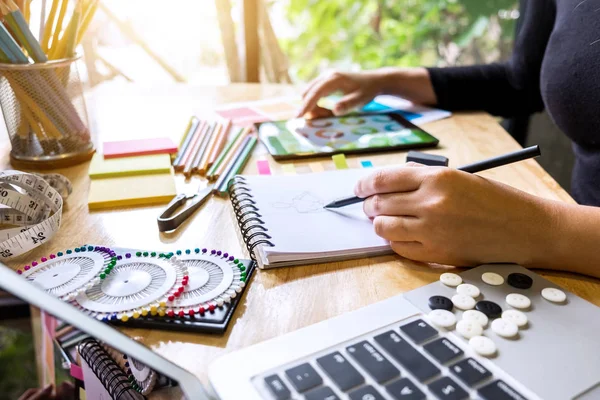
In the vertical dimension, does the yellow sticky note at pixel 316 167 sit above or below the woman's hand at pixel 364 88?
below

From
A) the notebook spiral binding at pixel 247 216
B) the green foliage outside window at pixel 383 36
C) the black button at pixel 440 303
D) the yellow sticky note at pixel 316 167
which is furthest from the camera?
the green foliage outside window at pixel 383 36

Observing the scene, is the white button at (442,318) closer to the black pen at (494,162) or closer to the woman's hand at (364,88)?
the black pen at (494,162)

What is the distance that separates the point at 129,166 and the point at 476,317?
516 mm

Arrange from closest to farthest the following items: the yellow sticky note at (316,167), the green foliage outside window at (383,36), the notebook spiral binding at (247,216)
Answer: the notebook spiral binding at (247,216)
the yellow sticky note at (316,167)
the green foliage outside window at (383,36)

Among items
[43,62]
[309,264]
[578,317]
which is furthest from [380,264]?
[43,62]

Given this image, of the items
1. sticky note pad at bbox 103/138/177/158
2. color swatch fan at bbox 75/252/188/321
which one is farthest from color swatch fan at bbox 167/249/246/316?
sticky note pad at bbox 103/138/177/158

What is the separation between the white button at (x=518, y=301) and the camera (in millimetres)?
452

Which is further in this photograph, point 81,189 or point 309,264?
point 81,189

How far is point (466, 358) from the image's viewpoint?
389mm

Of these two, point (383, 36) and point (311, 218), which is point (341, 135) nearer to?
point (311, 218)

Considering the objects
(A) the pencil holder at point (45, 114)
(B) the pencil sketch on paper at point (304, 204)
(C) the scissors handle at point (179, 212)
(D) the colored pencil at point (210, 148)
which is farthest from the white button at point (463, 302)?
(A) the pencil holder at point (45, 114)

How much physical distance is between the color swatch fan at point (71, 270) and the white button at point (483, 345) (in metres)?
0.32

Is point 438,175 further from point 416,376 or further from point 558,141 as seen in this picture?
point 558,141

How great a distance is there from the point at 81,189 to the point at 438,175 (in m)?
0.46
